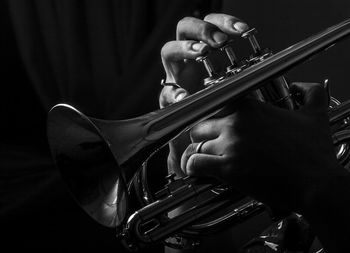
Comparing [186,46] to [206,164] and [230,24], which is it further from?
[206,164]

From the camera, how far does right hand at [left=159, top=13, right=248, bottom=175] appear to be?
2.75ft

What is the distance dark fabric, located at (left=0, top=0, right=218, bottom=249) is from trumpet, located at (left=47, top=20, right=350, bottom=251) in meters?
0.83

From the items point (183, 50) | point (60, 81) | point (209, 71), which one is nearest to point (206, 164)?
point (209, 71)

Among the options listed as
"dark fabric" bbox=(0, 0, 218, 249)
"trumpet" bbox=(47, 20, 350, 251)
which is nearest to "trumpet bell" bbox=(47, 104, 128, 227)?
"trumpet" bbox=(47, 20, 350, 251)

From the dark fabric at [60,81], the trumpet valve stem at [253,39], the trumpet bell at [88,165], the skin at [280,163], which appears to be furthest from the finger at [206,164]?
the dark fabric at [60,81]

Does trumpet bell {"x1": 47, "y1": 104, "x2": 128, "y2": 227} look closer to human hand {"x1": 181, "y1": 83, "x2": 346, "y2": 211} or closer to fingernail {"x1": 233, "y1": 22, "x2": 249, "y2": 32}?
human hand {"x1": 181, "y1": 83, "x2": 346, "y2": 211}

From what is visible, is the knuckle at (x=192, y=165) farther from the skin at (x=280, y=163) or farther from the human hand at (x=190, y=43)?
the human hand at (x=190, y=43)

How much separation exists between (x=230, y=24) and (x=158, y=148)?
0.93 feet

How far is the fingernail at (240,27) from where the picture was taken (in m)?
0.82

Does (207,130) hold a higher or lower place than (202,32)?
lower

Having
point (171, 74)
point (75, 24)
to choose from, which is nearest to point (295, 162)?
point (171, 74)

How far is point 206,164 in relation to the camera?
0.68 meters

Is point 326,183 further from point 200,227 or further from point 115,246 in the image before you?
point 115,246

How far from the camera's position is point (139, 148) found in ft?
2.30
